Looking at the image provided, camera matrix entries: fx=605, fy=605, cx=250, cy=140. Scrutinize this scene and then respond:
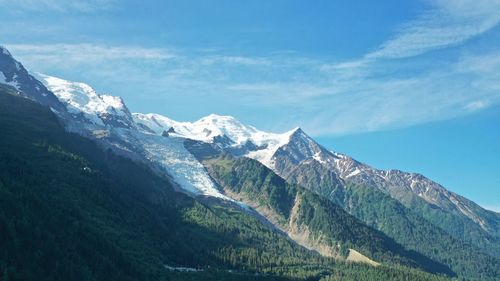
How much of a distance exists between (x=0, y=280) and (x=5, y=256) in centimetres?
→ 2131

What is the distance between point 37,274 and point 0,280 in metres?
21.8

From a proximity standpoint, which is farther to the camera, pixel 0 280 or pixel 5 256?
pixel 5 256

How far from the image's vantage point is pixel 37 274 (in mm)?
198750

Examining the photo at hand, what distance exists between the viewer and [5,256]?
19738cm

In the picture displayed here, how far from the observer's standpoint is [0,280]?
177m

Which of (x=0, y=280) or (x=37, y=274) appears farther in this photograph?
(x=37, y=274)

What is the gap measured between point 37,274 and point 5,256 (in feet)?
38.7
